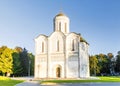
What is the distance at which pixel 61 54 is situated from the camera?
5691 centimetres

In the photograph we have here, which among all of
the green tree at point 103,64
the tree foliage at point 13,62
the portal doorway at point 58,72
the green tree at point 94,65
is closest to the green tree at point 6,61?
the tree foliage at point 13,62

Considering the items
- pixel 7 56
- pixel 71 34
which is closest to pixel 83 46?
pixel 71 34

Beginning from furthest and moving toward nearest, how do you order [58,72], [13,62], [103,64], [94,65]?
[103,64]
[94,65]
[13,62]
[58,72]

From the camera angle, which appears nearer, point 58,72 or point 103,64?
point 58,72

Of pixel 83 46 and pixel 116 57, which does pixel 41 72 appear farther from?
pixel 116 57

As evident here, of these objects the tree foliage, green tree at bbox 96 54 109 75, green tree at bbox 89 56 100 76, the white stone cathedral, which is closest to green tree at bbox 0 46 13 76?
the tree foliage

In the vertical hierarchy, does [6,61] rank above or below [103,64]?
below

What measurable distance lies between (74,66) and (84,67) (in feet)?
11.2

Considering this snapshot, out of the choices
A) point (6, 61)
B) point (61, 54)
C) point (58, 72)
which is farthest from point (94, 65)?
point (61, 54)

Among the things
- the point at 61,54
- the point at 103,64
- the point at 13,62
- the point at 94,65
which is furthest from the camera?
the point at 103,64

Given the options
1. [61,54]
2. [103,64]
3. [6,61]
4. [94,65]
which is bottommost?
[94,65]

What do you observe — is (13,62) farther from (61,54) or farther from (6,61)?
(61,54)

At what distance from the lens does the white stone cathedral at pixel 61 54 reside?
55375 millimetres

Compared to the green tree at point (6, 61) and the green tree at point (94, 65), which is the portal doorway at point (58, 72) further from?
the green tree at point (94, 65)
